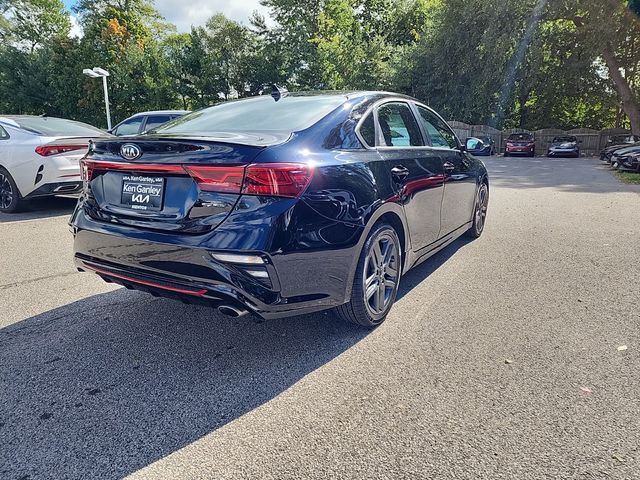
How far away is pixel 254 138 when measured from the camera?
2.57 metres

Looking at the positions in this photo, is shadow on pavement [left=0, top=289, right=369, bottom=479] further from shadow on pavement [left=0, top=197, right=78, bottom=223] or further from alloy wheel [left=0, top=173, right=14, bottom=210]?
alloy wheel [left=0, top=173, right=14, bottom=210]

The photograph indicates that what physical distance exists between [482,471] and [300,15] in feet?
133

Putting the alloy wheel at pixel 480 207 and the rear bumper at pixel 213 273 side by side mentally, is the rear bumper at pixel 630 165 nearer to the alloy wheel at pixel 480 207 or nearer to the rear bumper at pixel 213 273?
the alloy wheel at pixel 480 207

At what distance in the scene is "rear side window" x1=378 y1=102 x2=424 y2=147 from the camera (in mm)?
3371

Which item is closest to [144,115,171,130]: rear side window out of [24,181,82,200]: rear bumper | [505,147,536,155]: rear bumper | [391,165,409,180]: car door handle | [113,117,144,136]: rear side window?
[113,117,144,136]: rear side window

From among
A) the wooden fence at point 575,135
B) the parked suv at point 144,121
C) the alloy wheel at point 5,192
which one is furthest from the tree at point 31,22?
the alloy wheel at point 5,192

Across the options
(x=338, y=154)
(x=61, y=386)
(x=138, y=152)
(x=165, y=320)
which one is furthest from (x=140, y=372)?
(x=338, y=154)

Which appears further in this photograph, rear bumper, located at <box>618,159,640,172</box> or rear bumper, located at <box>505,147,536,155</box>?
rear bumper, located at <box>505,147,536,155</box>

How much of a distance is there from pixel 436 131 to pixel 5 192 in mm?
6547

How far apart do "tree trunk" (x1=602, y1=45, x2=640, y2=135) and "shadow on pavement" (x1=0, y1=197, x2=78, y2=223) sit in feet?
81.5

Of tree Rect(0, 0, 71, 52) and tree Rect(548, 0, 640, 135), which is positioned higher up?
tree Rect(0, 0, 71, 52)

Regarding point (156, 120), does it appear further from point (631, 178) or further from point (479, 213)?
point (631, 178)

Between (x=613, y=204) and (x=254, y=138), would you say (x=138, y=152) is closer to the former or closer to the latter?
(x=254, y=138)

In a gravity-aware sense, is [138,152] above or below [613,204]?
above
